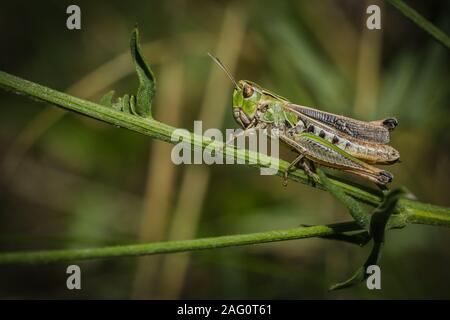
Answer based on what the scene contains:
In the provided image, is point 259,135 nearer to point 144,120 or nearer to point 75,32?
point 144,120

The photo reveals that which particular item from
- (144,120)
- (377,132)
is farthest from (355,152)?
(144,120)

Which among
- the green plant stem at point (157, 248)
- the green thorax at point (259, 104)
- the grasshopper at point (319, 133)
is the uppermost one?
the green thorax at point (259, 104)

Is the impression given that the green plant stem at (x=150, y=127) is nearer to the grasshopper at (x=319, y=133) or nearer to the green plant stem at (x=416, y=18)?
the grasshopper at (x=319, y=133)

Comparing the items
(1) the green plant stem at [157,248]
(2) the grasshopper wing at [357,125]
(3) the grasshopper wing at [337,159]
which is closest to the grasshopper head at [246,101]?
(2) the grasshopper wing at [357,125]

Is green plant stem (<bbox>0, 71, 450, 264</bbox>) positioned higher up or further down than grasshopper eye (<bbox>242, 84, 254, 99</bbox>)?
further down

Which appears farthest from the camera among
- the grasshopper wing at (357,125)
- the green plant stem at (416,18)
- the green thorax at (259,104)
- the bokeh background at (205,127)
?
the bokeh background at (205,127)

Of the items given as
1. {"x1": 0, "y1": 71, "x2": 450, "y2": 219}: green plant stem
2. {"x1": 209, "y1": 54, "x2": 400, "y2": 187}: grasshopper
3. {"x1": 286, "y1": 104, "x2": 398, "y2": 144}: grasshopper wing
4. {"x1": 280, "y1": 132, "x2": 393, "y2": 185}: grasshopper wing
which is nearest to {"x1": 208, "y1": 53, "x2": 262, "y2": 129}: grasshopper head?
{"x1": 209, "y1": 54, "x2": 400, "y2": 187}: grasshopper

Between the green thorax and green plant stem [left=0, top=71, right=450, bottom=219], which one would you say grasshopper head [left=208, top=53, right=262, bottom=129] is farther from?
green plant stem [left=0, top=71, right=450, bottom=219]
